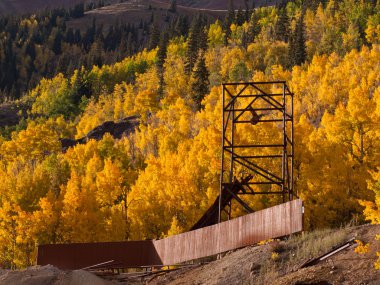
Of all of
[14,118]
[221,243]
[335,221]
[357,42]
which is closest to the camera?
[221,243]

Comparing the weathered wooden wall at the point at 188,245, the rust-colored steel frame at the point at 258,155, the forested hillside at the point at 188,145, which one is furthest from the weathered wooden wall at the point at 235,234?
the forested hillside at the point at 188,145

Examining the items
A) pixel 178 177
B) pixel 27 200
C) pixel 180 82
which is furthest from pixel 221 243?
pixel 180 82

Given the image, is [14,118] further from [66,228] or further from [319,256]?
[319,256]

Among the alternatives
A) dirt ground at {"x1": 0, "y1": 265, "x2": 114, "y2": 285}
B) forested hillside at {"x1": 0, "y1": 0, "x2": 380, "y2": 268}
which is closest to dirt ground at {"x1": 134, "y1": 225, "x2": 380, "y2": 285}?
forested hillside at {"x1": 0, "y1": 0, "x2": 380, "y2": 268}

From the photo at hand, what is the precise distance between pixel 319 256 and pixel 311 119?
4930 cm

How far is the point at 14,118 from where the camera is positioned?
545ft

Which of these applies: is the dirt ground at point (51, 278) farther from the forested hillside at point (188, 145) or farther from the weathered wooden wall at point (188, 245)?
the forested hillside at point (188, 145)

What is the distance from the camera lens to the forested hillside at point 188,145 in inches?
1471

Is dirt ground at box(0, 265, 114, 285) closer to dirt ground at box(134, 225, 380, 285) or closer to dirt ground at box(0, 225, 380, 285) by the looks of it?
dirt ground at box(0, 225, 380, 285)

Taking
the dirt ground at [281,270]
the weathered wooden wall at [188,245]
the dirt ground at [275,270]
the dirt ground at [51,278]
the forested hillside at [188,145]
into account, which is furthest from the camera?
the forested hillside at [188,145]

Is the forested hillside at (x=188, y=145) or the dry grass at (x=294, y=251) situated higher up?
the dry grass at (x=294, y=251)

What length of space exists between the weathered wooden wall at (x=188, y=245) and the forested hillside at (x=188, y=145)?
3538 mm

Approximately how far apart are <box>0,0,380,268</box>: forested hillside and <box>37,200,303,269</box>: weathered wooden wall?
3538 millimetres

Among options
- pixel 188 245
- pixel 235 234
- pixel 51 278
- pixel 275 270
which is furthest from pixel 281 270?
pixel 51 278
